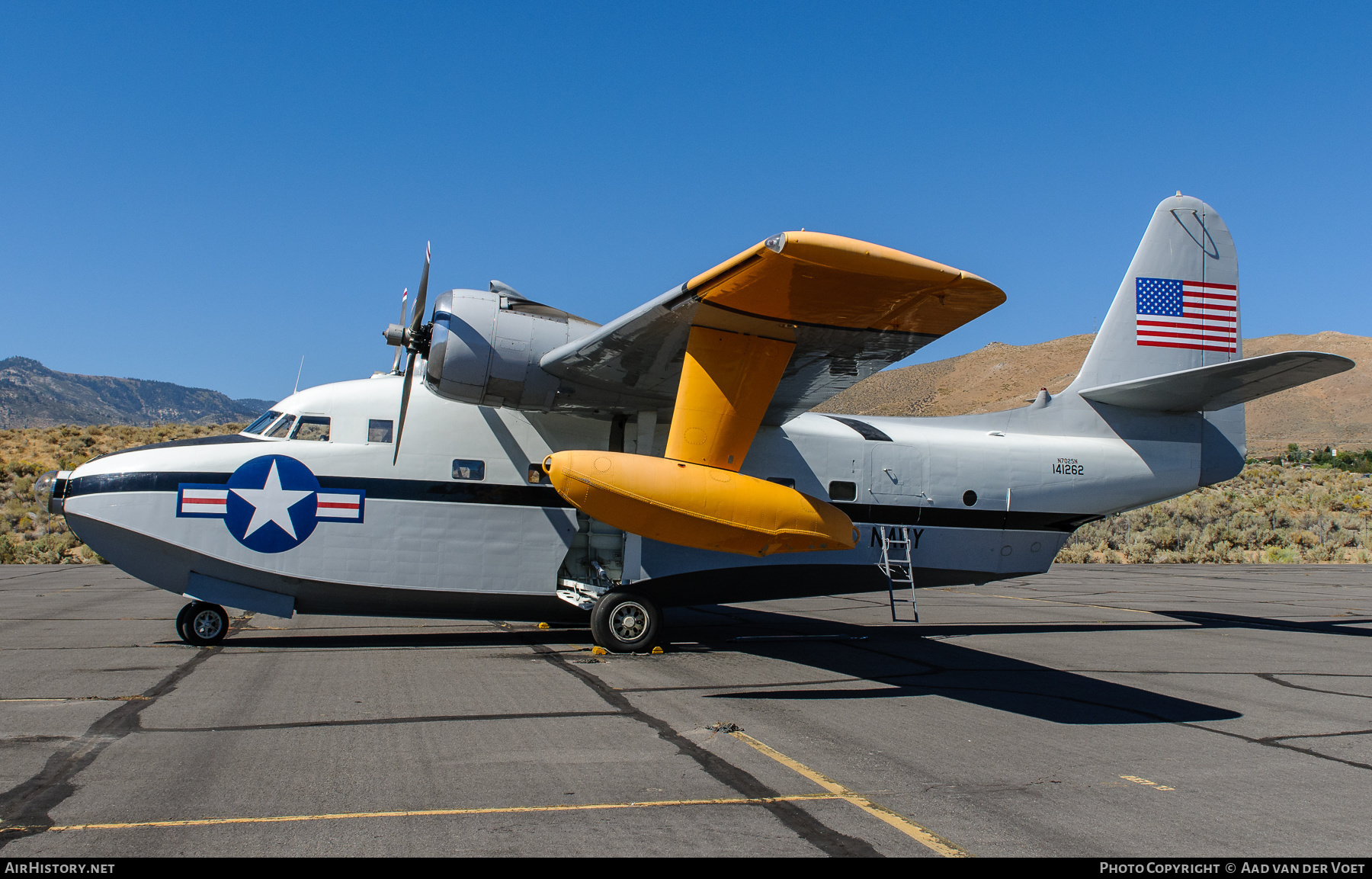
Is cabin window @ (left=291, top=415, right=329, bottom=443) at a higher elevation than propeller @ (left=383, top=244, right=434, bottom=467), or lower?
lower

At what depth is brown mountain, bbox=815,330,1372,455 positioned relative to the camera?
89250 millimetres

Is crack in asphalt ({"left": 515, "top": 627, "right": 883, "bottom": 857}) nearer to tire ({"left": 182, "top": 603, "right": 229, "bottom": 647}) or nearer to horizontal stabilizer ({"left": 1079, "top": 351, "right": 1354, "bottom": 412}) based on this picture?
tire ({"left": 182, "top": 603, "right": 229, "bottom": 647})

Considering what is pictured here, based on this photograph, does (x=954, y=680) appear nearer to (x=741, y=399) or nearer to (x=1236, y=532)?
(x=741, y=399)

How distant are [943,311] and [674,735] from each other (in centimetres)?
425

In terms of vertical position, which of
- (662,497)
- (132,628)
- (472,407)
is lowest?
(132,628)

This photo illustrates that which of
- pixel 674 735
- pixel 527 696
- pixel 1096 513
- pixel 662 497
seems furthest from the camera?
pixel 1096 513

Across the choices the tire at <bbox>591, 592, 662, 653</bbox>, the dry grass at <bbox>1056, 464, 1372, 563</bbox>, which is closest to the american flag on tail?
the tire at <bbox>591, 592, 662, 653</bbox>

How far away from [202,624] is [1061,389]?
84388 millimetres

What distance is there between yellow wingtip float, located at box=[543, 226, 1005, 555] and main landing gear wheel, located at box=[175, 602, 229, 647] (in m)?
4.63

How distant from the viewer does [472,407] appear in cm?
1048

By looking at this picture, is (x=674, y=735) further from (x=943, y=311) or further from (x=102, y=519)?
(x=102, y=519)

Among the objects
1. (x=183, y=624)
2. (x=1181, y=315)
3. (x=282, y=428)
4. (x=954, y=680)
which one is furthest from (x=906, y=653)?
(x=183, y=624)

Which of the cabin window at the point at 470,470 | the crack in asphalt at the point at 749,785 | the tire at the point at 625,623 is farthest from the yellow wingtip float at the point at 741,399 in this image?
the cabin window at the point at 470,470
